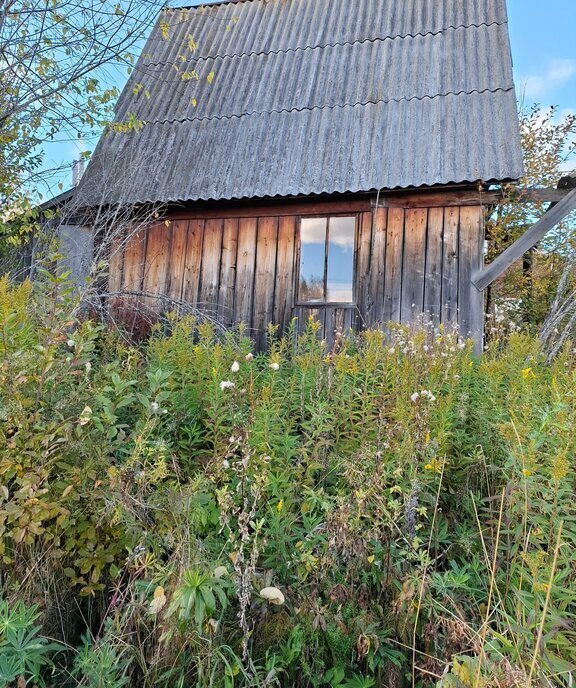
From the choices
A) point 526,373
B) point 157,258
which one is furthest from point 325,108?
point 526,373

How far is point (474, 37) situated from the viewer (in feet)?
23.3

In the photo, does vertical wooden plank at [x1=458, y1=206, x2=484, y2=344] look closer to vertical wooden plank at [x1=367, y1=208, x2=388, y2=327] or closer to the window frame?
vertical wooden plank at [x1=367, y1=208, x2=388, y2=327]

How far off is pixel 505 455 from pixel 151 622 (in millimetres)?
1749

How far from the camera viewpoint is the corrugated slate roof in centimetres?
613

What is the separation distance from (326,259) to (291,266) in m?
0.51

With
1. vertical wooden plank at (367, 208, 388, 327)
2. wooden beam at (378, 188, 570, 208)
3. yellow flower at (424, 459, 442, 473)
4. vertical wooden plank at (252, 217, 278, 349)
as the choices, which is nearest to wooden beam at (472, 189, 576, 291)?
wooden beam at (378, 188, 570, 208)

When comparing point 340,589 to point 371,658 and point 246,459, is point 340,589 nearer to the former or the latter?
point 371,658

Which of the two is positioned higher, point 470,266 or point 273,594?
point 470,266

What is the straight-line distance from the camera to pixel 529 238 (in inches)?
227

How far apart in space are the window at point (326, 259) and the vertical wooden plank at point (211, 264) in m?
1.28

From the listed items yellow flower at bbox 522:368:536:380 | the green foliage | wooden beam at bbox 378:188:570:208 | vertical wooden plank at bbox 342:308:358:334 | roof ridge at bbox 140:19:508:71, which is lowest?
the green foliage

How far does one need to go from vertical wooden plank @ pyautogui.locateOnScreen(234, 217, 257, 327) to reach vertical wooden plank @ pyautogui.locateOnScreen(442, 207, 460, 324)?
105 inches

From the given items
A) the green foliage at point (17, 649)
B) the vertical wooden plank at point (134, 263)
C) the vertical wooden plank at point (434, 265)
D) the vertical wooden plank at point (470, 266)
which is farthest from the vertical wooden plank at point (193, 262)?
the green foliage at point (17, 649)

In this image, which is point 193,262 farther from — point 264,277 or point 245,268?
point 264,277
